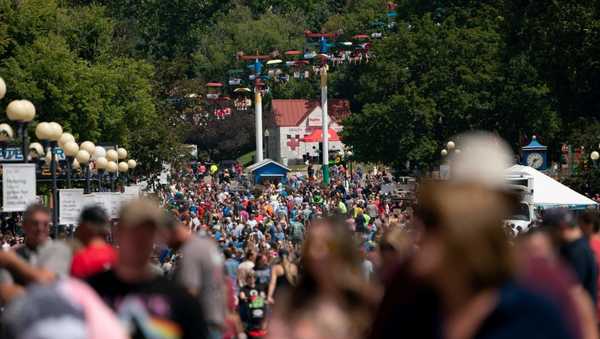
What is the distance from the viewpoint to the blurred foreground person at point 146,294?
20.0 feet

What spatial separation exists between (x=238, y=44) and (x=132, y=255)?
14569 centimetres

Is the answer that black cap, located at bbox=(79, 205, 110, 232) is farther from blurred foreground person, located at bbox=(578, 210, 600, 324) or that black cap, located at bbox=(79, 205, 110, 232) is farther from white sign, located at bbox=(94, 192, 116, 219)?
white sign, located at bbox=(94, 192, 116, 219)

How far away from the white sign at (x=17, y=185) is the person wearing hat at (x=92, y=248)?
11.6m

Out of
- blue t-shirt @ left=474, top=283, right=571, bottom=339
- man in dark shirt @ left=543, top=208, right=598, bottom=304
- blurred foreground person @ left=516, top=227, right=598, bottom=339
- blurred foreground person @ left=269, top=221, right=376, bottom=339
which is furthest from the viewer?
man in dark shirt @ left=543, top=208, right=598, bottom=304

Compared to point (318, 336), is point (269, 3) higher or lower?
higher

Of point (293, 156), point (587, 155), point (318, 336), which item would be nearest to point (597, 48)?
point (587, 155)

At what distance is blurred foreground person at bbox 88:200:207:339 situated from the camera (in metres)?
6.10

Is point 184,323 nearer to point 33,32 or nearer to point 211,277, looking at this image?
point 211,277

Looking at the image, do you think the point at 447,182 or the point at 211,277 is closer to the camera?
the point at 447,182

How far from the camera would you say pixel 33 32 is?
2196 inches

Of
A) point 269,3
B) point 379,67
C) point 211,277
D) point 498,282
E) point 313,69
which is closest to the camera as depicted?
point 498,282

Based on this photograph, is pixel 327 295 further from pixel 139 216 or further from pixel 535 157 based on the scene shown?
→ pixel 535 157

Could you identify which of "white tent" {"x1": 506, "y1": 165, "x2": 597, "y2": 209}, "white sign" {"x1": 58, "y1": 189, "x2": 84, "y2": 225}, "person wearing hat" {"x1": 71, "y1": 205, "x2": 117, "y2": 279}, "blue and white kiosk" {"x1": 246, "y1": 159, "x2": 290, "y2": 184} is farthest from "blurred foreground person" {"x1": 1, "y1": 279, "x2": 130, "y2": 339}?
"blue and white kiosk" {"x1": 246, "y1": 159, "x2": 290, "y2": 184}

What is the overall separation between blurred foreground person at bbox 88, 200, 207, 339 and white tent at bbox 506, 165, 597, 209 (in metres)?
31.8
